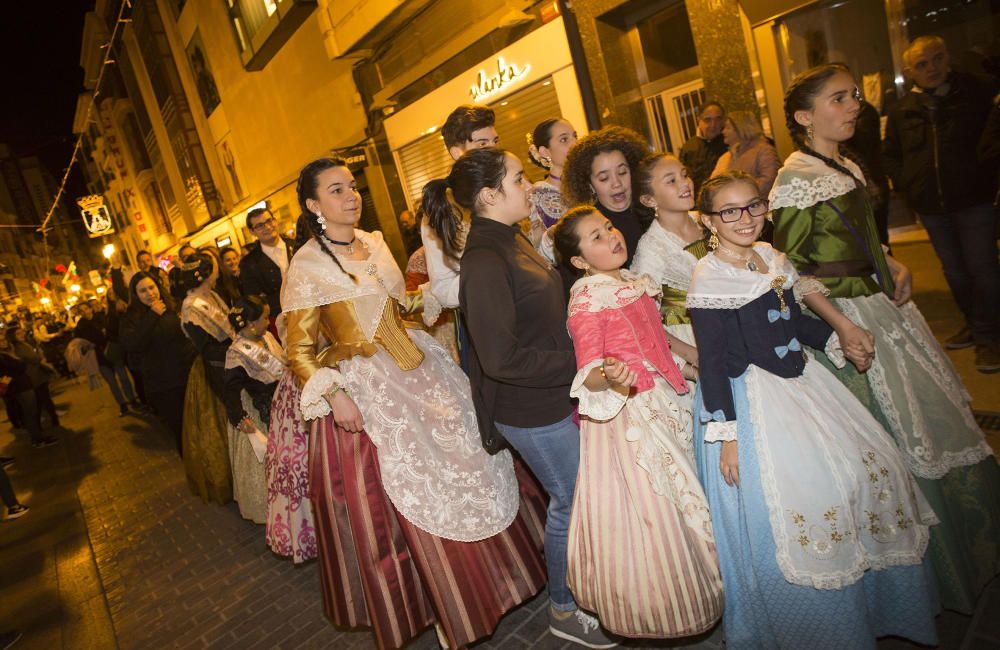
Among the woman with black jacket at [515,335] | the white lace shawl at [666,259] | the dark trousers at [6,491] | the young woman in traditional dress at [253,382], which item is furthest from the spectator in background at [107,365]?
the white lace shawl at [666,259]

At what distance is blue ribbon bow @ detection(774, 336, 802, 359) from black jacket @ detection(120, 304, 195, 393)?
5236 mm

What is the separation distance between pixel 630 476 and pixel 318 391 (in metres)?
1.39

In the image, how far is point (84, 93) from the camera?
1203 inches

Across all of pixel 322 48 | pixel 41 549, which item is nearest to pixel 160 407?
pixel 41 549

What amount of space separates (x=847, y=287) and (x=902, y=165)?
273cm

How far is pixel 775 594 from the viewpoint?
196cm

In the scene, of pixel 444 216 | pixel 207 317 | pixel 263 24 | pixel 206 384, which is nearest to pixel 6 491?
pixel 206 384

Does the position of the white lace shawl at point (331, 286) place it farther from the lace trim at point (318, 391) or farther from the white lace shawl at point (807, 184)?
the white lace shawl at point (807, 184)

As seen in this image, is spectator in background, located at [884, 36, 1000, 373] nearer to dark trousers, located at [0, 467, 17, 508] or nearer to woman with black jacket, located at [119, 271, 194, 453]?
woman with black jacket, located at [119, 271, 194, 453]

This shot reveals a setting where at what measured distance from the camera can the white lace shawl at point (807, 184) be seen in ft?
7.58

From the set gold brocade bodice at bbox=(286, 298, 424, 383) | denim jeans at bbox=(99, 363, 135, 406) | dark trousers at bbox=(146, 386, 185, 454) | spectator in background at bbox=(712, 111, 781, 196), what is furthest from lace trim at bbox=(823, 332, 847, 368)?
denim jeans at bbox=(99, 363, 135, 406)

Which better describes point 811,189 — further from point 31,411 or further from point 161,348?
point 31,411

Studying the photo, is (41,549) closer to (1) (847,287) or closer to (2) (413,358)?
(2) (413,358)

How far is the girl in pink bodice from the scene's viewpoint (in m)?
2.09
